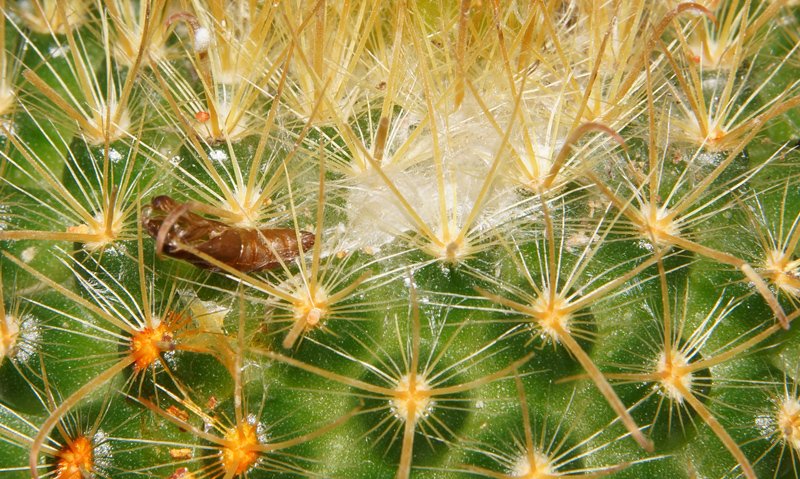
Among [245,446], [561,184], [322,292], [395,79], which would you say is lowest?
[245,446]

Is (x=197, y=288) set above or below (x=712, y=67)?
below

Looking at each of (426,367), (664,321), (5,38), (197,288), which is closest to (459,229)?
(426,367)

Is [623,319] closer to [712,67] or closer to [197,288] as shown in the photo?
[712,67]

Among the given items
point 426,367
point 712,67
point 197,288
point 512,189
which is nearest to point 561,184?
point 512,189

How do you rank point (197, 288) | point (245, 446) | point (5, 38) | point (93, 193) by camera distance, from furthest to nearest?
1. point (5, 38)
2. point (93, 193)
3. point (197, 288)
4. point (245, 446)

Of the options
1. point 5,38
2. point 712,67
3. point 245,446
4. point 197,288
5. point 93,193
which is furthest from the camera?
point 5,38

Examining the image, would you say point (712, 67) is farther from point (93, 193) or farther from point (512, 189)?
point (93, 193)

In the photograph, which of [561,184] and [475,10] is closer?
[561,184]
